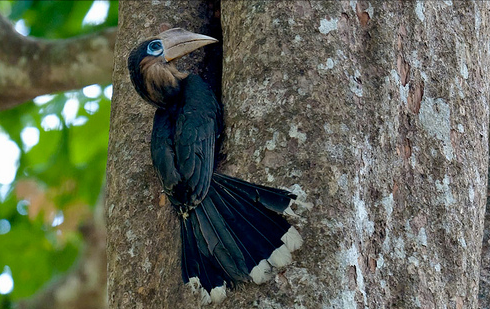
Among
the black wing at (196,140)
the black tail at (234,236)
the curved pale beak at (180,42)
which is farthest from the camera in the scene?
the curved pale beak at (180,42)

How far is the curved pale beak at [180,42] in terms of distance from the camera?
2.99 m

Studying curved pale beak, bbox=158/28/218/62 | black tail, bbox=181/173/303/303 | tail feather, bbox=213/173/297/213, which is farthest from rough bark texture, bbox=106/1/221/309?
tail feather, bbox=213/173/297/213

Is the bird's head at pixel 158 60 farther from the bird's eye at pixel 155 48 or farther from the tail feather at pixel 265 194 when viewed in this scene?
the tail feather at pixel 265 194

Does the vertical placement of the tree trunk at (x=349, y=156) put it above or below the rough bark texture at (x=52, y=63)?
below

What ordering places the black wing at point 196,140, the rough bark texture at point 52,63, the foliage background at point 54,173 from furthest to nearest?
the foliage background at point 54,173 → the rough bark texture at point 52,63 → the black wing at point 196,140

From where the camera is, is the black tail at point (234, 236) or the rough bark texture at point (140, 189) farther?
the rough bark texture at point (140, 189)

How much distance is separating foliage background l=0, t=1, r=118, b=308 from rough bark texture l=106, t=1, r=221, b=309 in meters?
2.05

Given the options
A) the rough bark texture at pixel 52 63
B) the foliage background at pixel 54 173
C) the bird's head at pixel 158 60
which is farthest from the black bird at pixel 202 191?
the foliage background at pixel 54 173

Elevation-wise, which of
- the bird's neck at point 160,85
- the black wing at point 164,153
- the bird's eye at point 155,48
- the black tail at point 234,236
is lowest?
the black tail at point 234,236

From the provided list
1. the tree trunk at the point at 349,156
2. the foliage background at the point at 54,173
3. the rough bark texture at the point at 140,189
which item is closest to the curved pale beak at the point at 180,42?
the tree trunk at the point at 349,156

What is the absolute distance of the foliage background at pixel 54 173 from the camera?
5.35 metres

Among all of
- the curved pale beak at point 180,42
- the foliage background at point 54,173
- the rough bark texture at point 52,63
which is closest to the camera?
the curved pale beak at point 180,42

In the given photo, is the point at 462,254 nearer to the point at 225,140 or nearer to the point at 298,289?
the point at 298,289

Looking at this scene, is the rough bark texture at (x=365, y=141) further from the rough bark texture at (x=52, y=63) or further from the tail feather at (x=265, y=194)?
the rough bark texture at (x=52, y=63)
